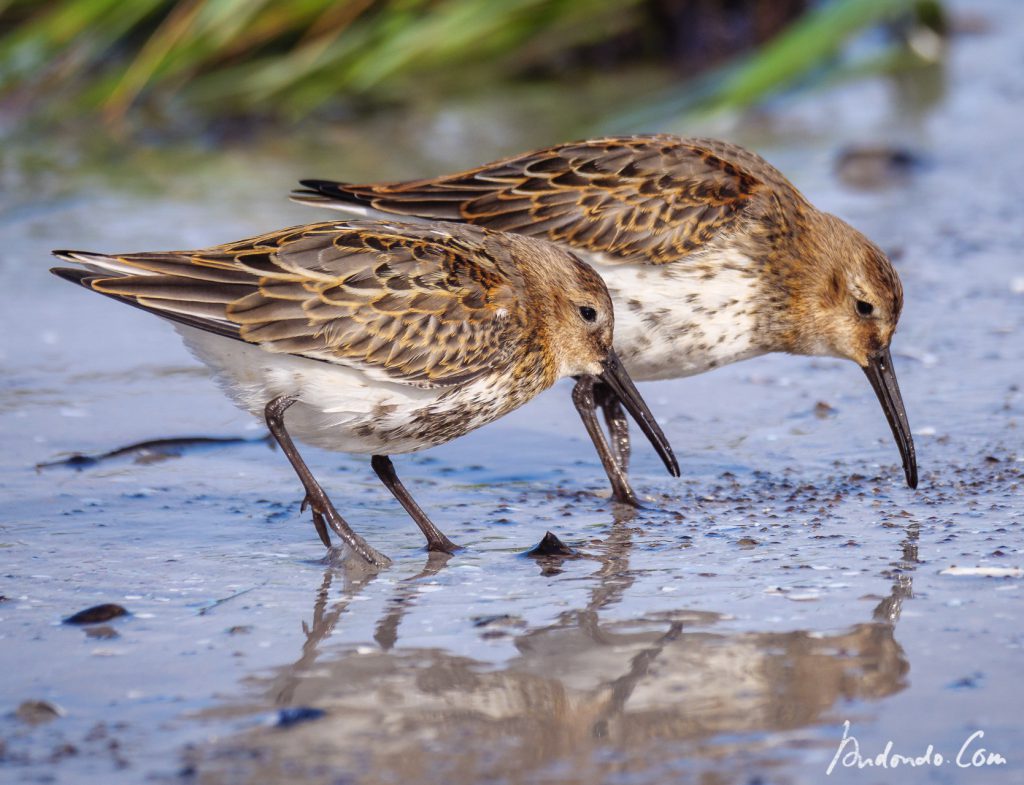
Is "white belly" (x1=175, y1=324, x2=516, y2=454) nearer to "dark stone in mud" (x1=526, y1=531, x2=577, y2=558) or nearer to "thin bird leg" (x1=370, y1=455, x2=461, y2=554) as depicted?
"thin bird leg" (x1=370, y1=455, x2=461, y2=554)

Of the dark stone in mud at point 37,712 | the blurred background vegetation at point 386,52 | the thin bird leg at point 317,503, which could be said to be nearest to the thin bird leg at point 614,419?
the thin bird leg at point 317,503

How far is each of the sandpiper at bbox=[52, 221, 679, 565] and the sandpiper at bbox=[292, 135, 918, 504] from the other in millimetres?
990

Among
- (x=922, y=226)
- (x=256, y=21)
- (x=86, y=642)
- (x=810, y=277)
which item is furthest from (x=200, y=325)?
(x=256, y=21)

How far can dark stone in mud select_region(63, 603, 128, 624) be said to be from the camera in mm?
4906

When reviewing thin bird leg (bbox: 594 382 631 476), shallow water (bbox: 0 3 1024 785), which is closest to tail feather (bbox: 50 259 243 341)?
shallow water (bbox: 0 3 1024 785)

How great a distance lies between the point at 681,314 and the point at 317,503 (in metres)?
1.96

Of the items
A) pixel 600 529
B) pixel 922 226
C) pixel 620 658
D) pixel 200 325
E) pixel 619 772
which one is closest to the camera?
pixel 619 772

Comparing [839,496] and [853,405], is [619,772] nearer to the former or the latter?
[839,496]

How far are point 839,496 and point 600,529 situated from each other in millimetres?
999

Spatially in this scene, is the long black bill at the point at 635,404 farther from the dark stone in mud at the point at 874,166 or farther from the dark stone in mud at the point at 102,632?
the dark stone in mud at the point at 874,166

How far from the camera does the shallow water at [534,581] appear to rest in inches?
158

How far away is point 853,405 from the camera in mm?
7492

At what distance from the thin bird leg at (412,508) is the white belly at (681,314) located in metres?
1.27
